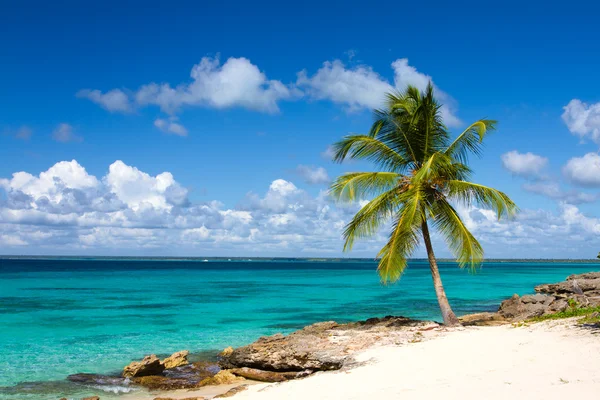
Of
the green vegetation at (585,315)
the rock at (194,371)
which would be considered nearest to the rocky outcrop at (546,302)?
the green vegetation at (585,315)

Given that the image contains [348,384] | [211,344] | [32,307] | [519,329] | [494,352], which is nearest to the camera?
[348,384]

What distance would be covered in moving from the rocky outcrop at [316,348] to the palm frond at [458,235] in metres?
2.25

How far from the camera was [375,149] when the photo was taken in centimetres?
1581

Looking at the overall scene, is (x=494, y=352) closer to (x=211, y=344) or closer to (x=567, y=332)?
(x=567, y=332)

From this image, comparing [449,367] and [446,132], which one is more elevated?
[446,132]

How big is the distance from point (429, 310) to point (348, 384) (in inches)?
836

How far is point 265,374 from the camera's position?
13297 millimetres

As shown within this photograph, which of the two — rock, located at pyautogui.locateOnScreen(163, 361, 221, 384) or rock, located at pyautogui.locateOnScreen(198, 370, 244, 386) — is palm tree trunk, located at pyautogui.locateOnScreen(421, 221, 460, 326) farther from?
rock, located at pyautogui.locateOnScreen(163, 361, 221, 384)

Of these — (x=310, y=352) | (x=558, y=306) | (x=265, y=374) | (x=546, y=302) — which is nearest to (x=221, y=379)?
(x=265, y=374)

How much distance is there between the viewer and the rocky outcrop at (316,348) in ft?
40.8

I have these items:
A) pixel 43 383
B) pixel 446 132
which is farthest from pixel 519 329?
pixel 43 383

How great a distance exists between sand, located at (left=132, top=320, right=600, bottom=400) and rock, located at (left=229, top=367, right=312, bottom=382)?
135cm

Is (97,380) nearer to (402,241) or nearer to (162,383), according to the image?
(162,383)

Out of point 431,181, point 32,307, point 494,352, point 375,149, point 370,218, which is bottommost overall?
point 32,307
